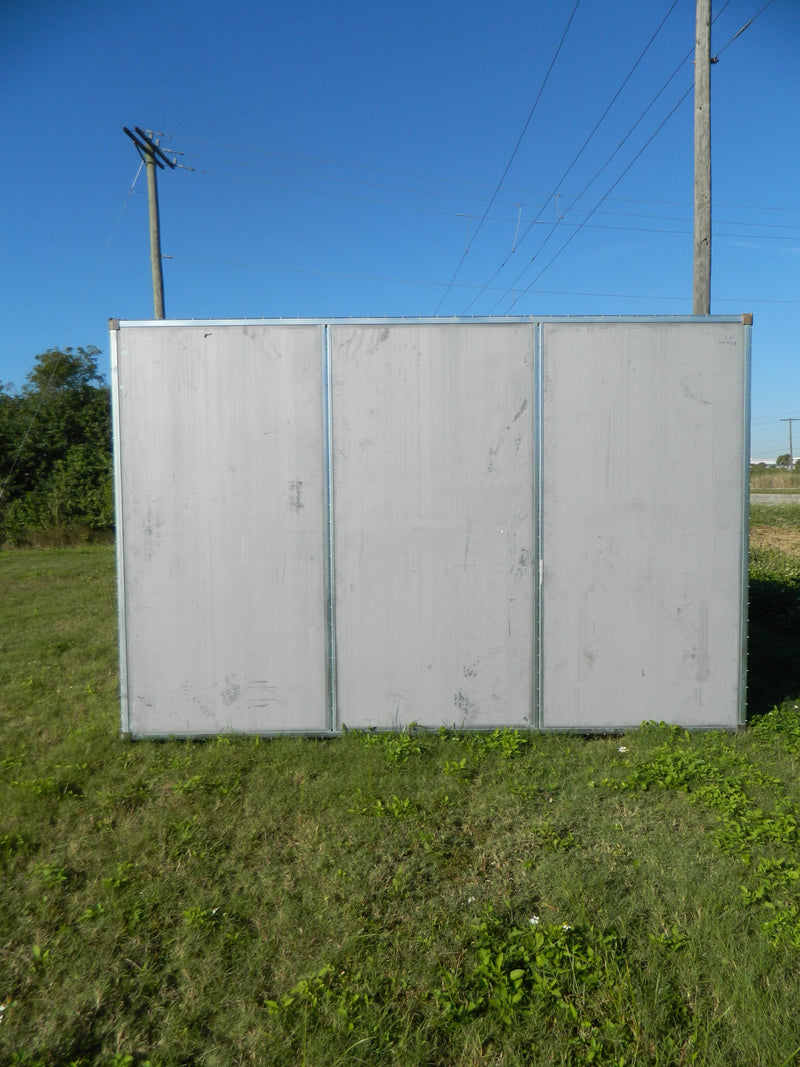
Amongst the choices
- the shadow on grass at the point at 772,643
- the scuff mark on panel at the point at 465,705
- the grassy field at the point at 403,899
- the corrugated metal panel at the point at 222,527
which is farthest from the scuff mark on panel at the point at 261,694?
the shadow on grass at the point at 772,643

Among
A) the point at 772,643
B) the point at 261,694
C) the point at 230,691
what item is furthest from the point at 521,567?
the point at 772,643

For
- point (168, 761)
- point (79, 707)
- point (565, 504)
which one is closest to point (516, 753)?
point (565, 504)

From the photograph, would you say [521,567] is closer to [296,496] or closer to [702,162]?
[296,496]

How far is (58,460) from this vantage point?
21.0 metres

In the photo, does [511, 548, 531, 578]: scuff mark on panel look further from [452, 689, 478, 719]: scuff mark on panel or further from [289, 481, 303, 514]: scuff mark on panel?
[289, 481, 303, 514]: scuff mark on panel

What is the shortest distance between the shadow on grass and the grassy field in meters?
0.53

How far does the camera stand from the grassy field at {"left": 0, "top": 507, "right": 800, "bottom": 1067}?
7.14ft

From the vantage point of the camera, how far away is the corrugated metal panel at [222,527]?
450cm

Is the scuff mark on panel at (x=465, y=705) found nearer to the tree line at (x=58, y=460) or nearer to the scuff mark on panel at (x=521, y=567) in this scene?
the scuff mark on panel at (x=521, y=567)

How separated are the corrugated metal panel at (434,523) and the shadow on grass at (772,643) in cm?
217

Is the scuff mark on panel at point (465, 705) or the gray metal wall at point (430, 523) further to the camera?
the scuff mark on panel at point (465, 705)

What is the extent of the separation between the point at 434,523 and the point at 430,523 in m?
0.03

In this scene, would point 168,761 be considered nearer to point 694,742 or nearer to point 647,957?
point 647,957

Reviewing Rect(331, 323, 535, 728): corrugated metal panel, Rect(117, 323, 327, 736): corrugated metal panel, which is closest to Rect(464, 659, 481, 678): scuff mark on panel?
Rect(331, 323, 535, 728): corrugated metal panel
